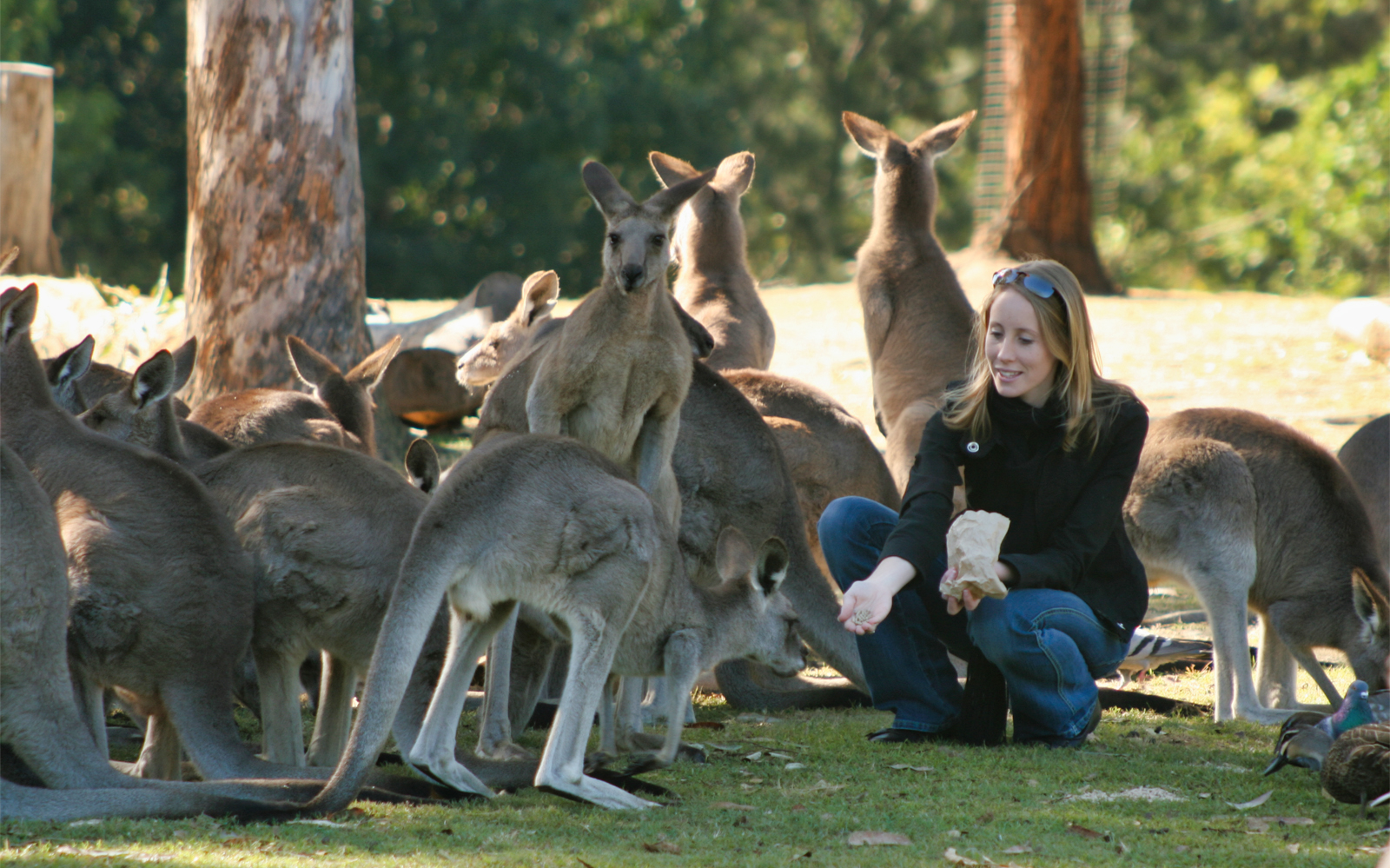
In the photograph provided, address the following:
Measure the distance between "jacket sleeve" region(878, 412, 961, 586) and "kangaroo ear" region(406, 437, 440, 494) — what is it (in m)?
1.57

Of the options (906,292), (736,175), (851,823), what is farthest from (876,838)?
(736,175)

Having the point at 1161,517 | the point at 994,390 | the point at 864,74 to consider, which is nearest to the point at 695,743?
the point at 994,390

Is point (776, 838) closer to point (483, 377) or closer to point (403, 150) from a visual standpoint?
point (483, 377)

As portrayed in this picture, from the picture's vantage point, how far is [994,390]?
4.24 m

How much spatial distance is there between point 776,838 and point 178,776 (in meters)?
1.60

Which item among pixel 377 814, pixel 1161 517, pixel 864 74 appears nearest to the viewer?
pixel 377 814

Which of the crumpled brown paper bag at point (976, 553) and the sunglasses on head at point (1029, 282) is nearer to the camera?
the crumpled brown paper bag at point (976, 553)

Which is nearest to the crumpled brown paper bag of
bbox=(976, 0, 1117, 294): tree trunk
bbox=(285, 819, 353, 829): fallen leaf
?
bbox=(285, 819, 353, 829): fallen leaf

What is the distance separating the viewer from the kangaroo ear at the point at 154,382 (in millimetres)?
4551

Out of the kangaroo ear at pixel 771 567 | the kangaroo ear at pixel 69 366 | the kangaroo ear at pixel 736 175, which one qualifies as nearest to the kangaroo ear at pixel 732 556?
the kangaroo ear at pixel 771 567

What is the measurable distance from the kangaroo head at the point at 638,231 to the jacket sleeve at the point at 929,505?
1.04 metres

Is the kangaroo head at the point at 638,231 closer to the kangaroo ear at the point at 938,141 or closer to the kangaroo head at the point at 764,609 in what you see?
the kangaroo head at the point at 764,609

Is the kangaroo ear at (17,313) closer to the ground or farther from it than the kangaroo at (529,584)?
farther from it

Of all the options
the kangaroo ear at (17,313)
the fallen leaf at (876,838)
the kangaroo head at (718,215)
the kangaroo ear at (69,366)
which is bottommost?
the fallen leaf at (876,838)
